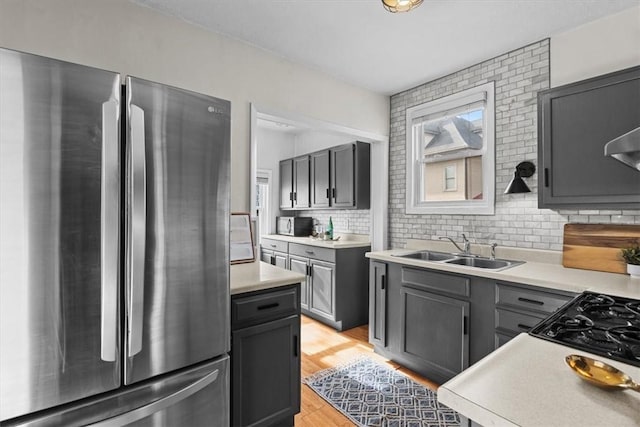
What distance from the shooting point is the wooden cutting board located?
213 cm

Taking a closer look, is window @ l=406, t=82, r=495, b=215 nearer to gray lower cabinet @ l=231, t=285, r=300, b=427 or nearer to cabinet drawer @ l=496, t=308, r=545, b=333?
cabinet drawer @ l=496, t=308, r=545, b=333

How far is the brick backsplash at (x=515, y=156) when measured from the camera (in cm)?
250

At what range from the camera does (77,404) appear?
118 cm

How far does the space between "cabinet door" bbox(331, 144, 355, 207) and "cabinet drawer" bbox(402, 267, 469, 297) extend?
4.54 feet

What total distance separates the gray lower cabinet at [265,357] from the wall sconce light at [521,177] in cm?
192

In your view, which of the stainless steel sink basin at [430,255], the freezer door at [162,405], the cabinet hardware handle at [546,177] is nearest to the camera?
the freezer door at [162,405]

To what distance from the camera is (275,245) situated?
15.3 ft

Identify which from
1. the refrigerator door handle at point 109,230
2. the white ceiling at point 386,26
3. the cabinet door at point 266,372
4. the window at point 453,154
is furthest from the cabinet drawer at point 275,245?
the refrigerator door handle at point 109,230

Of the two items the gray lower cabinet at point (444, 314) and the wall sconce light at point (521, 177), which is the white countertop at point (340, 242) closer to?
the gray lower cabinet at point (444, 314)

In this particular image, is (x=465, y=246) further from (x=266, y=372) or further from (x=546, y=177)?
(x=266, y=372)

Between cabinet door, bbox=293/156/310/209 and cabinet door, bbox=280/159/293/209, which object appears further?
cabinet door, bbox=280/159/293/209

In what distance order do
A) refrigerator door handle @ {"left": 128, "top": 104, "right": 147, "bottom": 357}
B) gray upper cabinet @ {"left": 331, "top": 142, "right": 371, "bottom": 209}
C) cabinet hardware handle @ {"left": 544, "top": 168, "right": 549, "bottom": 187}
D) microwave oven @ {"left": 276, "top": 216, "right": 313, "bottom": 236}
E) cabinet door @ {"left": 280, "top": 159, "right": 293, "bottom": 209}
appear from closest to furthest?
1. refrigerator door handle @ {"left": 128, "top": 104, "right": 147, "bottom": 357}
2. cabinet hardware handle @ {"left": 544, "top": 168, "right": 549, "bottom": 187}
3. gray upper cabinet @ {"left": 331, "top": 142, "right": 371, "bottom": 209}
4. microwave oven @ {"left": 276, "top": 216, "right": 313, "bottom": 236}
5. cabinet door @ {"left": 280, "top": 159, "right": 293, "bottom": 209}

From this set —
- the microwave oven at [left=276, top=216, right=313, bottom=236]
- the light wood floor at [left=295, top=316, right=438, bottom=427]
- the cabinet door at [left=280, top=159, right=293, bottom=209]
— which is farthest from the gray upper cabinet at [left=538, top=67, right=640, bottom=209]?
the cabinet door at [left=280, top=159, right=293, bottom=209]

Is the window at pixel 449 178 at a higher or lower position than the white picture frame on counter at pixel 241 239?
higher
